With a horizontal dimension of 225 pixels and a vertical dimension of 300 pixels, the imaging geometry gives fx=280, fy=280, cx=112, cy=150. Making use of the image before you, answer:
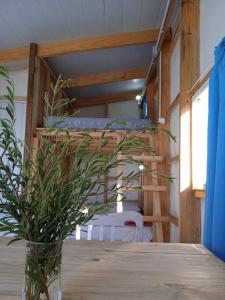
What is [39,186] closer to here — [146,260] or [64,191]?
[64,191]

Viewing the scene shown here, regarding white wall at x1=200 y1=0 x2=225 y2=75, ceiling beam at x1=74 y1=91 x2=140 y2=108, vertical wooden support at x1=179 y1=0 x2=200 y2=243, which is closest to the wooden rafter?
vertical wooden support at x1=179 y1=0 x2=200 y2=243

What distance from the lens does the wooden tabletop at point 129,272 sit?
733 mm

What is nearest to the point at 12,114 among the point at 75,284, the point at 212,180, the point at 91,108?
the point at 75,284

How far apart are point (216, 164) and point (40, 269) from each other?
43.4 inches

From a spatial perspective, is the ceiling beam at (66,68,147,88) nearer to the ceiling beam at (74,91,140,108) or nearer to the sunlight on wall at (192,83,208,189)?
the ceiling beam at (74,91,140,108)

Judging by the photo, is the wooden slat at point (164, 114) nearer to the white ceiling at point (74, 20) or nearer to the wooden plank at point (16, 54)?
the white ceiling at point (74, 20)

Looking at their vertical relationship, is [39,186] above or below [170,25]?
below

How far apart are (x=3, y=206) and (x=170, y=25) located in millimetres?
3574

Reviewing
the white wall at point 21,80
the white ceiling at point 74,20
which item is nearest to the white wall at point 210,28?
the white ceiling at point 74,20

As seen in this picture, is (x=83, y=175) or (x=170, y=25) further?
(x=170, y=25)

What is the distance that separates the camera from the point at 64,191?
24.4 inches

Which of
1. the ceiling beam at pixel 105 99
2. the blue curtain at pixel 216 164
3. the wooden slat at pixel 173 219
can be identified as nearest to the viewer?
the blue curtain at pixel 216 164

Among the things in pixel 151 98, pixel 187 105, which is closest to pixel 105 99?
pixel 151 98

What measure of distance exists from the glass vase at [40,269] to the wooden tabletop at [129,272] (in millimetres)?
124
